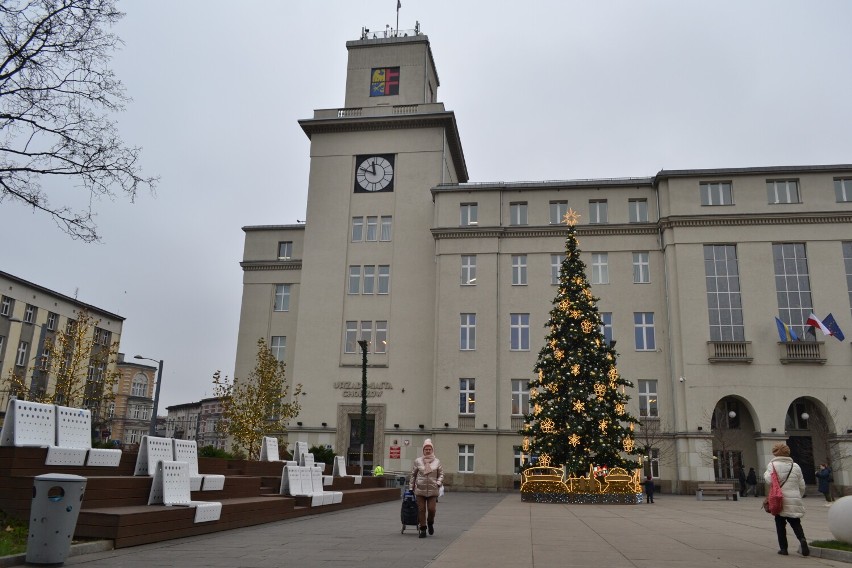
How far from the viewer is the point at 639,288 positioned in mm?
41812

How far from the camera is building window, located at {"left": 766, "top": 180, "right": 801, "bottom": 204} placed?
134 ft

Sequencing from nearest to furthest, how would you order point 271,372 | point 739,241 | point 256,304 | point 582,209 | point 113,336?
1. point 271,372
2. point 739,241
3. point 582,209
4. point 256,304
5. point 113,336

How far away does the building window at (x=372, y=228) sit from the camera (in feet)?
151

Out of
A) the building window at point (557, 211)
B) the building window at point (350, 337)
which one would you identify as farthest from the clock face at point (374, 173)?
the building window at point (557, 211)

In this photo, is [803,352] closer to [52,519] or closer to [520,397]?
[520,397]

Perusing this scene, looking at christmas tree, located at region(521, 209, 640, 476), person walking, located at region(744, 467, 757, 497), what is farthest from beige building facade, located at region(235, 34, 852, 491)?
christmas tree, located at region(521, 209, 640, 476)

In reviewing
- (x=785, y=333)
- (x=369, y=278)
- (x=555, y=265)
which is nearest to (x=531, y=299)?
(x=555, y=265)

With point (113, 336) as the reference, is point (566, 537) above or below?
below

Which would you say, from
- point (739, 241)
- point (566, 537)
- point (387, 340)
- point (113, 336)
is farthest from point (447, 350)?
point (113, 336)

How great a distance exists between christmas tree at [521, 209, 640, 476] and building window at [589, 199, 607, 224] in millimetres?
14769

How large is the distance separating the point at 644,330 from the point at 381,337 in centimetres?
1633

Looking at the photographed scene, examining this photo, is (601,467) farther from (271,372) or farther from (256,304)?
(256,304)

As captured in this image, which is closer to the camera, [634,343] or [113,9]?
[113,9]

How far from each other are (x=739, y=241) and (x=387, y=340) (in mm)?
22158
